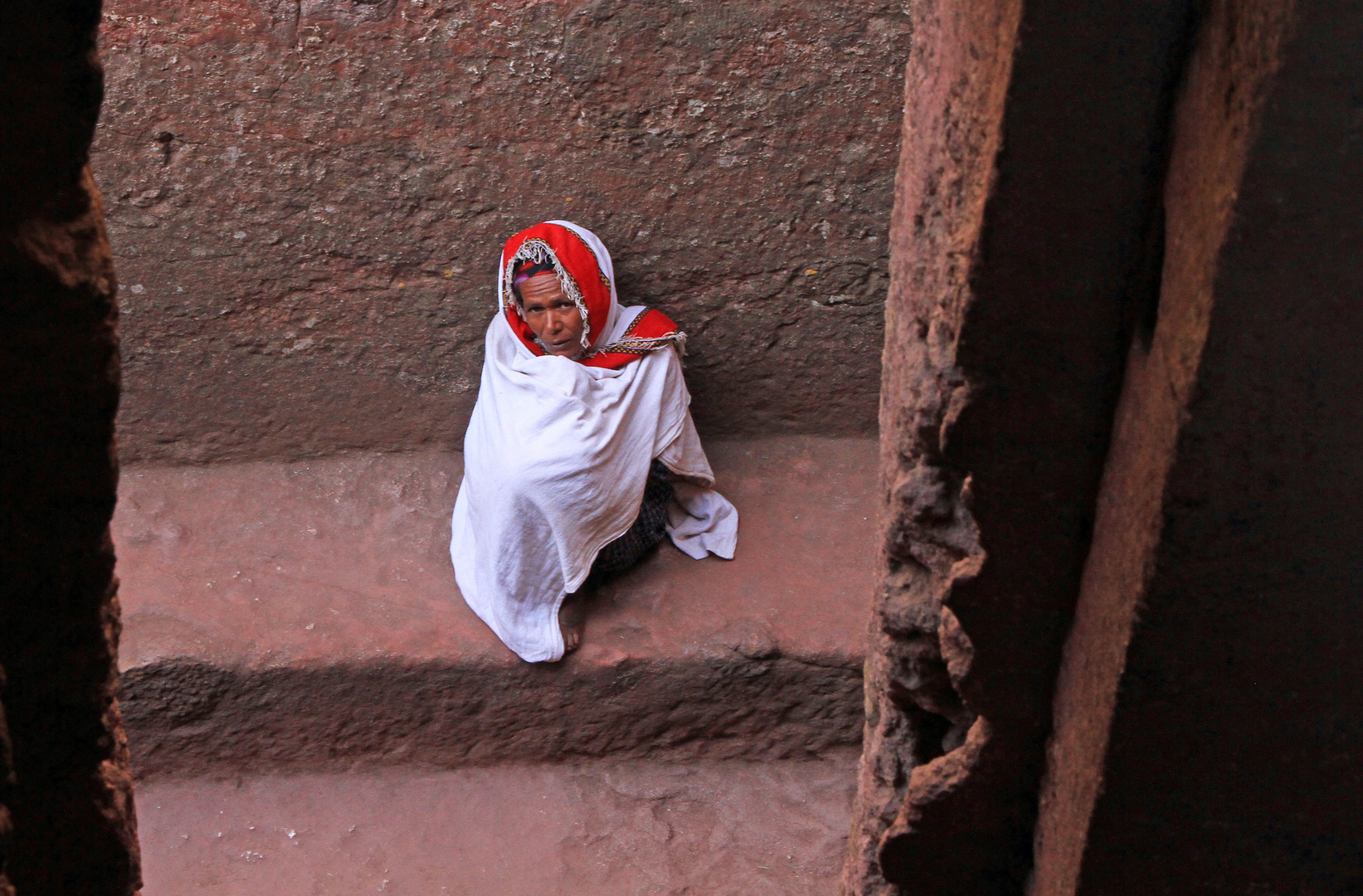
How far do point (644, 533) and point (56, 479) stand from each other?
Result: 2348mm

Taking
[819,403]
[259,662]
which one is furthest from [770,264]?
[259,662]

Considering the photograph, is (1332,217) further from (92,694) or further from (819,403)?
(819,403)

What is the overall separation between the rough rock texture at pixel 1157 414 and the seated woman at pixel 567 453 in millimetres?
1947

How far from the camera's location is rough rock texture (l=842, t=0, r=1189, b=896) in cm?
95

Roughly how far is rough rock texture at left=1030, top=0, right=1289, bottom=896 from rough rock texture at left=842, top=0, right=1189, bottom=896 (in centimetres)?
3

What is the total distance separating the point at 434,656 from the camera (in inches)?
117

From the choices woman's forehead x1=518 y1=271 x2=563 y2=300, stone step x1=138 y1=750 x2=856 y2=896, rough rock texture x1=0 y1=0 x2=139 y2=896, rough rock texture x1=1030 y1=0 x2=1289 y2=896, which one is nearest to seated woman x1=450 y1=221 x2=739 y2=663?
woman's forehead x1=518 y1=271 x2=563 y2=300

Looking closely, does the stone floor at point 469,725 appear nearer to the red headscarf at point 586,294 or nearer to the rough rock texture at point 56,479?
the red headscarf at point 586,294

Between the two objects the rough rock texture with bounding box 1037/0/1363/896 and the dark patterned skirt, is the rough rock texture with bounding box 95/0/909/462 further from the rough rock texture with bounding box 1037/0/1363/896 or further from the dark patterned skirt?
the rough rock texture with bounding box 1037/0/1363/896

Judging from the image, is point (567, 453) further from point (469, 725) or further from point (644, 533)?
point (469, 725)

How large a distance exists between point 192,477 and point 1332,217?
11.1 ft

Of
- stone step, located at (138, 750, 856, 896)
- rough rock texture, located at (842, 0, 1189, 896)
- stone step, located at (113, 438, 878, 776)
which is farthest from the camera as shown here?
stone step, located at (113, 438, 878, 776)

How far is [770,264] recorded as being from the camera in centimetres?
349

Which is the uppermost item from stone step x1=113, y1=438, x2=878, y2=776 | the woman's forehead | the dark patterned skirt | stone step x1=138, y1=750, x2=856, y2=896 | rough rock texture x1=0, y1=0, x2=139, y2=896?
the woman's forehead
